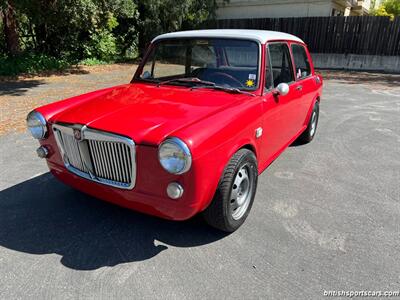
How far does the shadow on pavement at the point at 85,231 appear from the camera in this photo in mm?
2646

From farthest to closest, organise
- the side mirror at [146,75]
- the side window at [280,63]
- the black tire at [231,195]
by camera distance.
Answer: the side mirror at [146,75] → the side window at [280,63] → the black tire at [231,195]

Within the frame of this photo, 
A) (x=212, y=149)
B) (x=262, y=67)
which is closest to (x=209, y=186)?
(x=212, y=149)

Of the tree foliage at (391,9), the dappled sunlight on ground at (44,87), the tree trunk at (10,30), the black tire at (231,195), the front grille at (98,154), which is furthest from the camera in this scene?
the tree foliage at (391,9)

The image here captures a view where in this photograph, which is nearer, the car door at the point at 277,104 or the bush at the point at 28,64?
the car door at the point at 277,104

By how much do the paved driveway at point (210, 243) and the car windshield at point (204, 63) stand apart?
1352 mm

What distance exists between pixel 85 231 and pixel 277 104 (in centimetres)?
230

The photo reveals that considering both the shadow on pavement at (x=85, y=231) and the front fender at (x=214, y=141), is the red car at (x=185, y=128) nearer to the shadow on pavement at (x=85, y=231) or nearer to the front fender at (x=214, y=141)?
the front fender at (x=214, y=141)

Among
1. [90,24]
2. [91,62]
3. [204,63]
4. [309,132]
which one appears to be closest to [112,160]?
[204,63]

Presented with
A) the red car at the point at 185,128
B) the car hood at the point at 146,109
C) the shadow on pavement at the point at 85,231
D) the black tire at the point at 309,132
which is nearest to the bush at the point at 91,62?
the red car at the point at 185,128

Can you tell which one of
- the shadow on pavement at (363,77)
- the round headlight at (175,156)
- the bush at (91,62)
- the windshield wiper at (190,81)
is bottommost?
the shadow on pavement at (363,77)

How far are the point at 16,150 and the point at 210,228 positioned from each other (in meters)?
3.46

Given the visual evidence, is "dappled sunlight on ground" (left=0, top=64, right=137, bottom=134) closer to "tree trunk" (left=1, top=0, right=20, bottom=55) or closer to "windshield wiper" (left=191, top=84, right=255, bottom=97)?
"tree trunk" (left=1, top=0, right=20, bottom=55)

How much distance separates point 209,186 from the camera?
2432 mm

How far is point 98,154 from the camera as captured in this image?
259 cm
